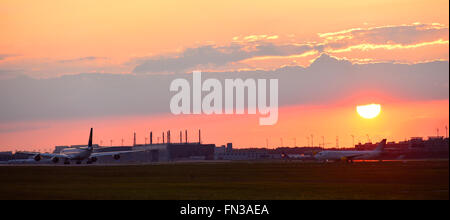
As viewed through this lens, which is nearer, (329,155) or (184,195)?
(184,195)
